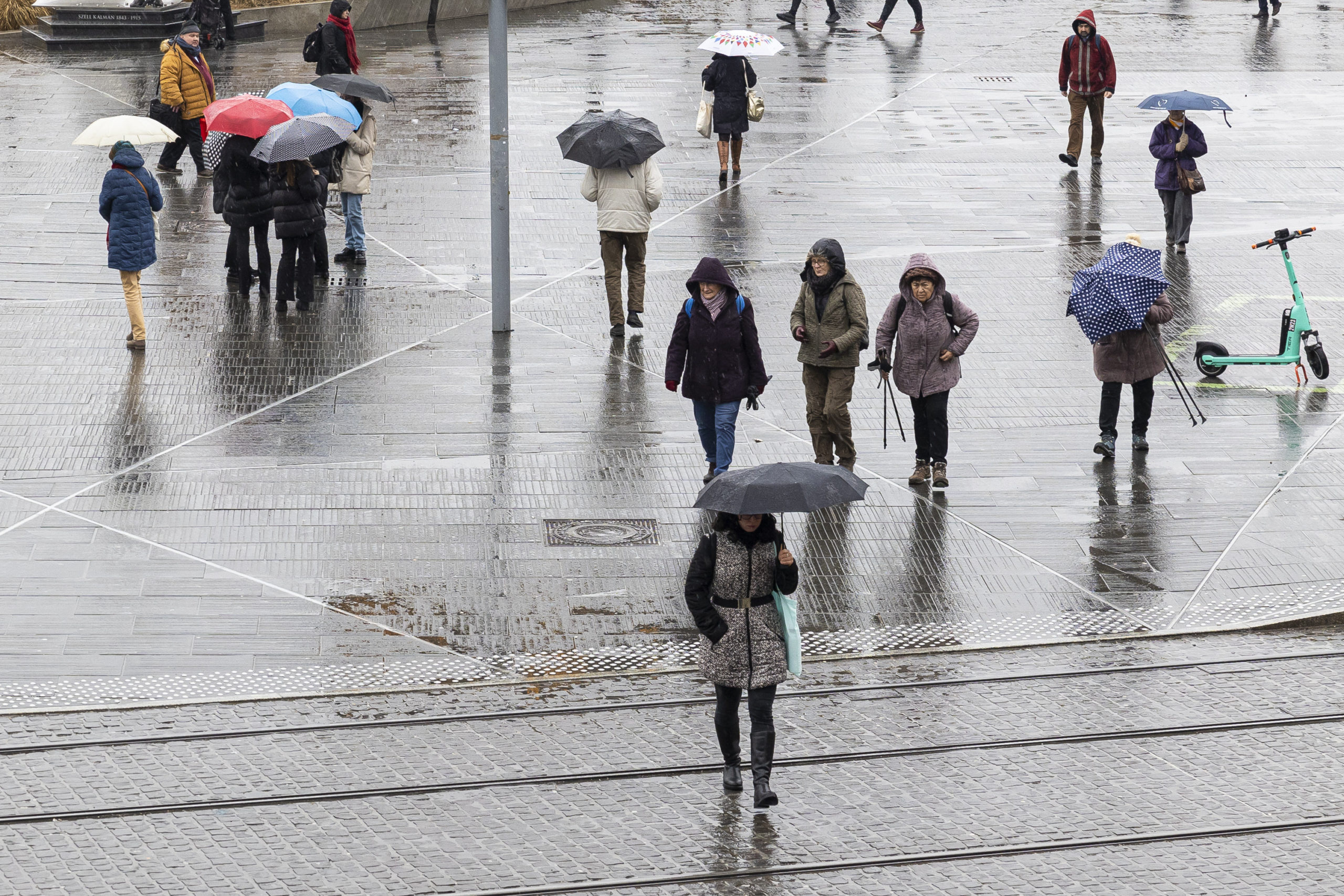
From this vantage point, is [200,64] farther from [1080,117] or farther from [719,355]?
[719,355]

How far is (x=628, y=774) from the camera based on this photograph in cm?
816

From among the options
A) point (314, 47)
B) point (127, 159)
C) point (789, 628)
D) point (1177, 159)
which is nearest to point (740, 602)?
point (789, 628)

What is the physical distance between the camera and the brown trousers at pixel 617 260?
14711mm

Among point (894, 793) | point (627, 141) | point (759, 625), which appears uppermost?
point (627, 141)

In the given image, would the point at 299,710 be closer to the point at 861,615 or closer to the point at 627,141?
the point at 861,615

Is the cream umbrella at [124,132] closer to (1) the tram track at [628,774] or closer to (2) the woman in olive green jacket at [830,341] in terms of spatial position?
(2) the woman in olive green jacket at [830,341]

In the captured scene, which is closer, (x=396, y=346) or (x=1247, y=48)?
(x=396, y=346)

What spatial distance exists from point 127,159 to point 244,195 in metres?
1.43

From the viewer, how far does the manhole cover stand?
10891 mm

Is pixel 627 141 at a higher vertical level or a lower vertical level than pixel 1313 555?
higher

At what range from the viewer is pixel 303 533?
1085 centimetres

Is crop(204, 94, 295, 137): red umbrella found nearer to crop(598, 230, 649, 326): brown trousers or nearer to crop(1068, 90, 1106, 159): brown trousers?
crop(598, 230, 649, 326): brown trousers

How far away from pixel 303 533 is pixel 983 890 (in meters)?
5.18

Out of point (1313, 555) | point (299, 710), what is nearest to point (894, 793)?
point (299, 710)
